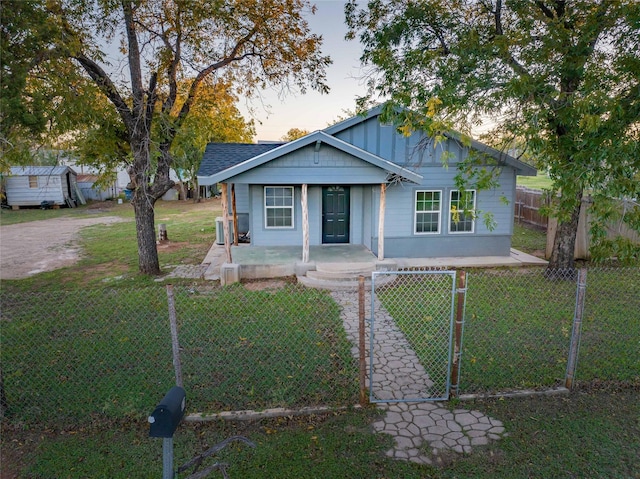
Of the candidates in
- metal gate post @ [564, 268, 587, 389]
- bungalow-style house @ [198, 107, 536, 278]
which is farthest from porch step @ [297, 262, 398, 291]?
metal gate post @ [564, 268, 587, 389]

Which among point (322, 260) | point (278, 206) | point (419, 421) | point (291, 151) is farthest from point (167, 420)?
point (278, 206)

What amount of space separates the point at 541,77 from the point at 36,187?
32.2 metres

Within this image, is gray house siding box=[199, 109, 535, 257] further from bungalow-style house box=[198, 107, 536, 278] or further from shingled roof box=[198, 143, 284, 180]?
shingled roof box=[198, 143, 284, 180]

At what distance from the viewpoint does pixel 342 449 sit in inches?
163

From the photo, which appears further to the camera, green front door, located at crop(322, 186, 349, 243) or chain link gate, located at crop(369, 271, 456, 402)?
green front door, located at crop(322, 186, 349, 243)

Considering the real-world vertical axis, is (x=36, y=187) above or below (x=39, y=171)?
below

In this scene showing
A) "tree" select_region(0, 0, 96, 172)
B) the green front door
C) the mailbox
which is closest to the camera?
the mailbox

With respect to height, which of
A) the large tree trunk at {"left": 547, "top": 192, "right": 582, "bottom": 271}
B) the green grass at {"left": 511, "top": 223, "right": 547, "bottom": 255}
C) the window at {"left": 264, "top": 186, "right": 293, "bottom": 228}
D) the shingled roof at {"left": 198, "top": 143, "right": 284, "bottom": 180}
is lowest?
the green grass at {"left": 511, "top": 223, "right": 547, "bottom": 255}

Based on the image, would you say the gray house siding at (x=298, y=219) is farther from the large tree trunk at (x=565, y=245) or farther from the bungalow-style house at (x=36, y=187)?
the bungalow-style house at (x=36, y=187)

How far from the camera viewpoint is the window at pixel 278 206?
512 inches

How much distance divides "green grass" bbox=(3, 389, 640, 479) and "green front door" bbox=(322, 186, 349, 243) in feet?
30.2

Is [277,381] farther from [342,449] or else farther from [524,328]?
[524,328]

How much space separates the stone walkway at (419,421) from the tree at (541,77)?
110 inches

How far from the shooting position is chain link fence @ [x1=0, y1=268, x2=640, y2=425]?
16.7ft
